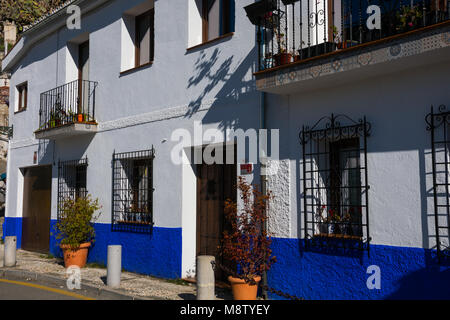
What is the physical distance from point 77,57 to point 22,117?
3.35m

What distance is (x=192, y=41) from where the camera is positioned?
9469mm

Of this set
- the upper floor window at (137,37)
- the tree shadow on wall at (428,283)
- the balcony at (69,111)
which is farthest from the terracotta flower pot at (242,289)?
the balcony at (69,111)

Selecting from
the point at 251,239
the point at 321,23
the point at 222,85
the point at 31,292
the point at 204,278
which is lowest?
the point at 31,292

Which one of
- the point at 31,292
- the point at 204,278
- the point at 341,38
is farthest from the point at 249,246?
the point at 31,292

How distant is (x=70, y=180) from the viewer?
1309 centimetres

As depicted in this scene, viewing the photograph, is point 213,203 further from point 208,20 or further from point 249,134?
point 208,20

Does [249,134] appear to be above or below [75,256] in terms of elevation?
above

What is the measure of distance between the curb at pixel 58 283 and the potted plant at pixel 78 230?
1011mm

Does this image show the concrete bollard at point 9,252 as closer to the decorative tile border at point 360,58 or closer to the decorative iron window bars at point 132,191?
the decorative iron window bars at point 132,191

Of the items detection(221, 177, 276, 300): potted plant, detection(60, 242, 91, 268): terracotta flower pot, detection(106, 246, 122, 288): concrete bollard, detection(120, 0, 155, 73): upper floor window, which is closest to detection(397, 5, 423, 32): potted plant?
detection(221, 177, 276, 300): potted plant

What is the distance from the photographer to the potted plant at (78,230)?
36.4 feet

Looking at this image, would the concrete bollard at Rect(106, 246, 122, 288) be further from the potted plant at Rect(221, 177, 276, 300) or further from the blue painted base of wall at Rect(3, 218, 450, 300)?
the potted plant at Rect(221, 177, 276, 300)

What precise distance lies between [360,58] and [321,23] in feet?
5.39
